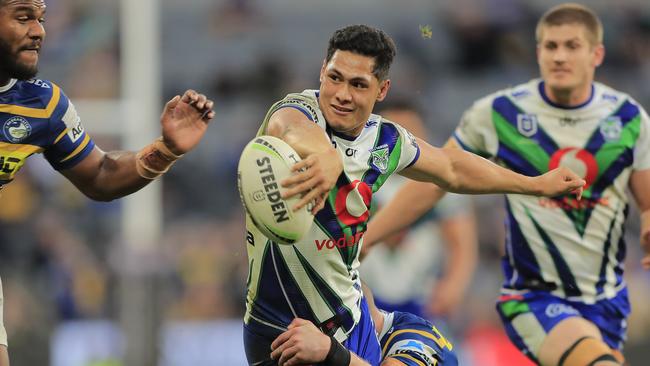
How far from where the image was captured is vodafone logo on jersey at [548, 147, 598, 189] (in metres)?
7.27

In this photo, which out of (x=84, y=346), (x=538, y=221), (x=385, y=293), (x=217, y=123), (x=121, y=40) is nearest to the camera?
(x=538, y=221)

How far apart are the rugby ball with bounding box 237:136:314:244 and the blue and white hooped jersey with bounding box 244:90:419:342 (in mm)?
527

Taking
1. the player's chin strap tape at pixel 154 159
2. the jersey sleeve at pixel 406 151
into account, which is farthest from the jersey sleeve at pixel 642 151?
the player's chin strap tape at pixel 154 159

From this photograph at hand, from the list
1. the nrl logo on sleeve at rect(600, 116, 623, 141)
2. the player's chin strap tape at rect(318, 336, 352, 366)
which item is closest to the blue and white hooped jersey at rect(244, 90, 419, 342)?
the player's chin strap tape at rect(318, 336, 352, 366)

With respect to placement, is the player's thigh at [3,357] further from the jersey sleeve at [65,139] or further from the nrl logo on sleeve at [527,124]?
the nrl logo on sleeve at [527,124]

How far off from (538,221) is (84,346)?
5.51 meters

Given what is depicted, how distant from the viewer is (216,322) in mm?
11852

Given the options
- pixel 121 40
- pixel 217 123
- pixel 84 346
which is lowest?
pixel 84 346

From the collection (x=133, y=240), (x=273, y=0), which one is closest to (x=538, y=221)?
(x=133, y=240)

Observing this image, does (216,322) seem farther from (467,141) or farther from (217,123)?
(467,141)

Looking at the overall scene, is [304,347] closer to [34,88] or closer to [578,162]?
[34,88]

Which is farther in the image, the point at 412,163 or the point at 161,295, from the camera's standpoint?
the point at 161,295

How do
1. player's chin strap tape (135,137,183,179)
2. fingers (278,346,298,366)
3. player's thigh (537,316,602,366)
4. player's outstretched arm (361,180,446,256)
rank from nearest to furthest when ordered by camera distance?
1. fingers (278,346,298,366)
2. player's chin strap tape (135,137,183,179)
3. player's thigh (537,316,602,366)
4. player's outstretched arm (361,180,446,256)

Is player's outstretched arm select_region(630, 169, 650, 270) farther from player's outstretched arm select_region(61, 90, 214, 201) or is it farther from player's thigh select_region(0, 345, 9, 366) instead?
player's thigh select_region(0, 345, 9, 366)
